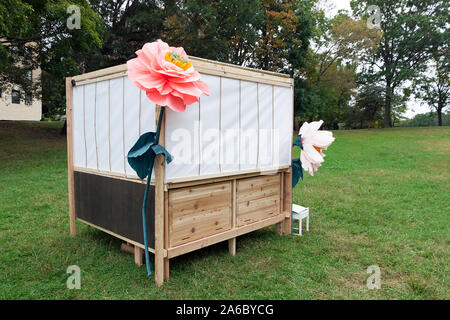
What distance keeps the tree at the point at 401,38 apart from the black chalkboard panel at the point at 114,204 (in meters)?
27.0

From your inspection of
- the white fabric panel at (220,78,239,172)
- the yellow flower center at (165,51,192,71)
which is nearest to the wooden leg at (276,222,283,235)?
the white fabric panel at (220,78,239,172)

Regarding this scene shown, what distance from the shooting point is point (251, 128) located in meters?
3.63

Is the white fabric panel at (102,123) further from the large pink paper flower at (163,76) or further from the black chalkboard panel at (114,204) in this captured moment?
the large pink paper flower at (163,76)

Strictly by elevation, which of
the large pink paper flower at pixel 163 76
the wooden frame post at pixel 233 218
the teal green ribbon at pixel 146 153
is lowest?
the wooden frame post at pixel 233 218

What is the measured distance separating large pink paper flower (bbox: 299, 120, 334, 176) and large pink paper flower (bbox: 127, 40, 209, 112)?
1.75 m

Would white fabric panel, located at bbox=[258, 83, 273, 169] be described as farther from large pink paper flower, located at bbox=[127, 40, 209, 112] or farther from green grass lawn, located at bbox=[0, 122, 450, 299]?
large pink paper flower, located at bbox=[127, 40, 209, 112]

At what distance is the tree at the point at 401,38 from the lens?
24.8 metres

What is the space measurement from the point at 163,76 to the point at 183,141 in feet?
2.31

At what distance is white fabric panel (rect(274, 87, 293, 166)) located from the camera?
398cm

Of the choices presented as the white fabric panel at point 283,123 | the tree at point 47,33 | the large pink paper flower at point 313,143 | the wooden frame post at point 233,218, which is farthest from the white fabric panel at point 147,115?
the tree at point 47,33

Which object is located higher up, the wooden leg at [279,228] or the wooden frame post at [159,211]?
the wooden frame post at [159,211]

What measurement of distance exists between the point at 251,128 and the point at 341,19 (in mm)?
24465

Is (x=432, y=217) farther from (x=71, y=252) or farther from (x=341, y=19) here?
(x=341, y=19)

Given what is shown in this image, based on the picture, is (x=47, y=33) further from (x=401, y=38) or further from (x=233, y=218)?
(x=401, y=38)
